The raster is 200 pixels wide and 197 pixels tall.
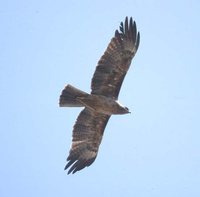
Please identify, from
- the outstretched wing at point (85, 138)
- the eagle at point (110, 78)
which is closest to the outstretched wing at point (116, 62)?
the eagle at point (110, 78)

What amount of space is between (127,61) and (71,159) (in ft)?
8.46

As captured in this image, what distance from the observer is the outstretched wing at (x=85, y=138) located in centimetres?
1583

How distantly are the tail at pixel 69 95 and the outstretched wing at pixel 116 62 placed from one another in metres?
0.43

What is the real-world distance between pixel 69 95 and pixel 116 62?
124 cm

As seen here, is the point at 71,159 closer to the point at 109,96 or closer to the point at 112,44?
the point at 109,96

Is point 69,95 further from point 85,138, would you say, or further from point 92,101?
point 85,138

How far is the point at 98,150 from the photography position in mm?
16188

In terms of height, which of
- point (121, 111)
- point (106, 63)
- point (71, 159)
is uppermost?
point (106, 63)

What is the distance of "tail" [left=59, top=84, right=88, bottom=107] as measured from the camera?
1488cm

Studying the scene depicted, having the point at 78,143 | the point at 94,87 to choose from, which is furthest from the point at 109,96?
the point at 78,143

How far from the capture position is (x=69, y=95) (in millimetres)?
Answer: 14938

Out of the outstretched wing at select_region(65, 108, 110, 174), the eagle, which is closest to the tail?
the eagle

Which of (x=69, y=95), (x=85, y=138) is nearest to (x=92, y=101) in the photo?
(x=69, y=95)

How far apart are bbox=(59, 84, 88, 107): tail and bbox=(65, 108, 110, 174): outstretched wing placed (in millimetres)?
896
